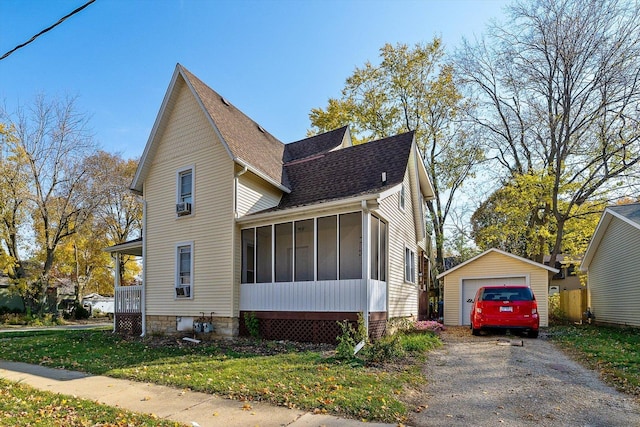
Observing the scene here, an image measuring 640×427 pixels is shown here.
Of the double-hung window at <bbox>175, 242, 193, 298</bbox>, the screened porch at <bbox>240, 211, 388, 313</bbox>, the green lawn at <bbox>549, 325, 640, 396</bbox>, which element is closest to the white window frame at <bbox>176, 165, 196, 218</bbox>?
the double-hung window at <bbox>175, 242, 193, 298</bbox>

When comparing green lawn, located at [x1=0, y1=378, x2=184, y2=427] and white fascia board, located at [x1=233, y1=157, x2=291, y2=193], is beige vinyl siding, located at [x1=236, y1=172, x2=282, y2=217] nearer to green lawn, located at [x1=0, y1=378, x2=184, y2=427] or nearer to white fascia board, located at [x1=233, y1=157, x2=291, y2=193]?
white fascia board, located at [x1=233, y1=157, x2=291, y2=193]

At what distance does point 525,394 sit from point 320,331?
5.92 m

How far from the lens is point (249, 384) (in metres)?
6.91

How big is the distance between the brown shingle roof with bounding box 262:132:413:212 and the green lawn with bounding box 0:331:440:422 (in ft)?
15.6

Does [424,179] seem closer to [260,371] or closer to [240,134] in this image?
[240,134]

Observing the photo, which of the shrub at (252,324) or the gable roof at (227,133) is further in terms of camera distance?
the gable roof at (227,133)

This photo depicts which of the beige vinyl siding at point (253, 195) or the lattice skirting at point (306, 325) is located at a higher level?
the beige vinyl siding at point (253, 195)

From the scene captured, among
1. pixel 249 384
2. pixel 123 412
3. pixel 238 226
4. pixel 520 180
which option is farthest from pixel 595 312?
pixel 123 412

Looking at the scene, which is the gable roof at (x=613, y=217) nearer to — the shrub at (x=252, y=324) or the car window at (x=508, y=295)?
the car window at (x=508, y=295)

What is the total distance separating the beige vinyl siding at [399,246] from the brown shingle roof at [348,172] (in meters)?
0.93

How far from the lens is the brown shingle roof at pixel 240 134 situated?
13.4 metres

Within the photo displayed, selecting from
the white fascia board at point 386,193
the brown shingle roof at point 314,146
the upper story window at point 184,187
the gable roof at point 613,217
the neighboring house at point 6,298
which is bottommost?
the neighboring house at point 6,298

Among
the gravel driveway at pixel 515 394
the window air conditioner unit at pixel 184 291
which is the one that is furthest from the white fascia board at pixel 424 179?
the window air conditioner unit at pixel 184 291

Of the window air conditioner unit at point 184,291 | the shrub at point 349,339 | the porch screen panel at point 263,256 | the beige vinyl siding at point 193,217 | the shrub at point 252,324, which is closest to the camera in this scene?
the shrub at point 349,339
